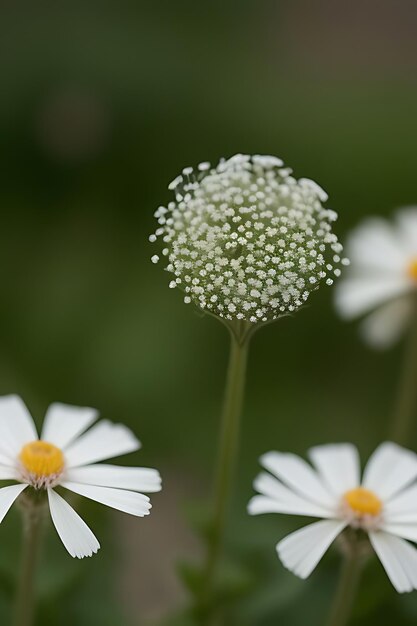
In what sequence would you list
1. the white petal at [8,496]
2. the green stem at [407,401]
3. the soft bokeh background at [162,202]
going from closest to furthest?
the white petal at [8,496] → the green stem at [407,401] → the soft bokeh background at [162,202]

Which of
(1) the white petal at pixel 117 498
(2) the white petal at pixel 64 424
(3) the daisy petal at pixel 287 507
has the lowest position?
(1) the white petal at pixel 117 498

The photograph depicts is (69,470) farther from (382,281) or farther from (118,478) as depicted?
(382,281)

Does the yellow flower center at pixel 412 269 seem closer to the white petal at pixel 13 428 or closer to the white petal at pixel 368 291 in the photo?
the white petal at pixel 368 291

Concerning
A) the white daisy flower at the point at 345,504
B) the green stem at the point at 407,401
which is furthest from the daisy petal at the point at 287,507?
the green stem at the point at 407,401

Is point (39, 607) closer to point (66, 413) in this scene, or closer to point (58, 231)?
point (66, 413)

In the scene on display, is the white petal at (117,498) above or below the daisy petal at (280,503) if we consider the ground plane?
below

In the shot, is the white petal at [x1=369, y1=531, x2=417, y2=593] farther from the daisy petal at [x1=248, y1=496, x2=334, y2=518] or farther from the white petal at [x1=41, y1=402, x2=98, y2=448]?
the white petal at [x1=41, y1=402, x2=98, y2=448]
